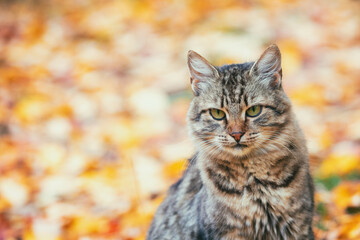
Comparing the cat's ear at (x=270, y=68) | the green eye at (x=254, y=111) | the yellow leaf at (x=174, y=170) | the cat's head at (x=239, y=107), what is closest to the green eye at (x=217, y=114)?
the cat's head at (x=239, y=107)

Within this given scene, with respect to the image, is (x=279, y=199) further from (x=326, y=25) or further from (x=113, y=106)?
(x=326, y=25)

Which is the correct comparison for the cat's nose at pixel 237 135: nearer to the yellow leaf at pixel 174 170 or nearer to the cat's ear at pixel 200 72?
the cat's ear at pixel 200 72

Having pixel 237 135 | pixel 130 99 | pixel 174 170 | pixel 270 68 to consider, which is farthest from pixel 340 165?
pixel 130 99

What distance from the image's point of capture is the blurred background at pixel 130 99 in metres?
3.84

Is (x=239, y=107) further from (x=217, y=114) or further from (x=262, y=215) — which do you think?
(x=262, y=215)

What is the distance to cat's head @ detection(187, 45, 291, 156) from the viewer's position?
2.62 meters

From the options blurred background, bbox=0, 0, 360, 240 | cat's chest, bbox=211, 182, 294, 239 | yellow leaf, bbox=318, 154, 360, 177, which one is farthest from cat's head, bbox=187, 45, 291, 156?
yellow leaf, bbox=318, 154, 360, 177

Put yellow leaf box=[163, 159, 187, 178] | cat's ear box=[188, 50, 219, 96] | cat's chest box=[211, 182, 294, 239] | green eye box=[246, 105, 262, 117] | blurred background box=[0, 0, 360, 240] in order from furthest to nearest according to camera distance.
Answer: yellow leaf box=[163, 159, 187, 178], blurred background box=[0, 0, 360, 240], cat's ear box=[188, 50, 219, 96], green eye box=[246, 105, 262, 117], cat's chest box=[211, 182, 294, 239]

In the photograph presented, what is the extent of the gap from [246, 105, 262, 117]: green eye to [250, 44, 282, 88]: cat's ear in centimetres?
17

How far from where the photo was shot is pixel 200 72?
293cm

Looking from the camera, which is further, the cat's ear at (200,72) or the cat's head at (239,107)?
the cat's ear at (200,72)

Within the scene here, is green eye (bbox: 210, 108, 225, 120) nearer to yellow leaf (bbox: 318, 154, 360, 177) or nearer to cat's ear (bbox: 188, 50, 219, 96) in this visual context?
cat's ear (bbox: 188, 50, 219, 96)

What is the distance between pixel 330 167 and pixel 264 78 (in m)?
1.59

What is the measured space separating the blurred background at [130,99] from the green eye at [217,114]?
20.3 inches
